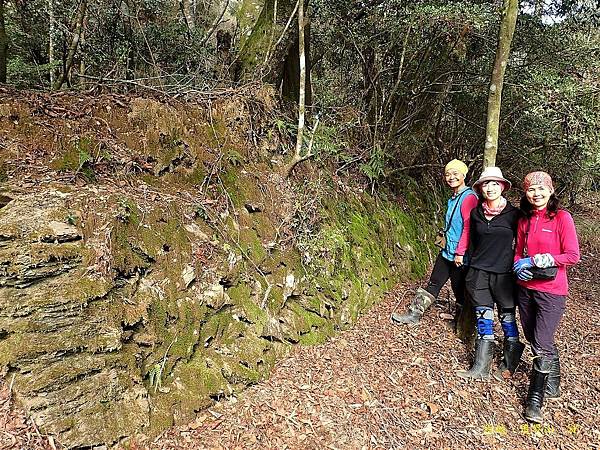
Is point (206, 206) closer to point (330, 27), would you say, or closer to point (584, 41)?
point (330, 27)

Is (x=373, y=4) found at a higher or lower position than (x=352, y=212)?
higher

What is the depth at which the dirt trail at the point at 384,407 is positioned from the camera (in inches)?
Answer: 152

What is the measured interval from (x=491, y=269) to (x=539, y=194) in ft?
Result: 3.10

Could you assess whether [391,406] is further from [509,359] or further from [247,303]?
[247,303]

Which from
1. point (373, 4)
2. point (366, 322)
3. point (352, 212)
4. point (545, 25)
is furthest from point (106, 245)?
point (545, 25)

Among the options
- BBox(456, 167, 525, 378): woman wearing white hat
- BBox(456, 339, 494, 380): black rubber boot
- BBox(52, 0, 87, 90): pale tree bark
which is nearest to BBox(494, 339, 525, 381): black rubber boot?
BBox(456, 167, 525, 378): woman wearing white hat

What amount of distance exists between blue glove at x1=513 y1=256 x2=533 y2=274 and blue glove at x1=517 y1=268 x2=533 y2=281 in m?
0.02

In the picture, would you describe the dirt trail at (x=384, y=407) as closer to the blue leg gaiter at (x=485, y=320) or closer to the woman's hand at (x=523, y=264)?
the blue leg gaiter at (x=485, y=320)

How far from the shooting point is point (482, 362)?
4836 mm

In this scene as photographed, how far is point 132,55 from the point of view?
8258 millimetres

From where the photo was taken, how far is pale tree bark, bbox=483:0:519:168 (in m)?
5.20

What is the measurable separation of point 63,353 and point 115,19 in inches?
276

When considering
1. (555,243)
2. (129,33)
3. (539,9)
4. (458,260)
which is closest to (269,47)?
(129,33)
